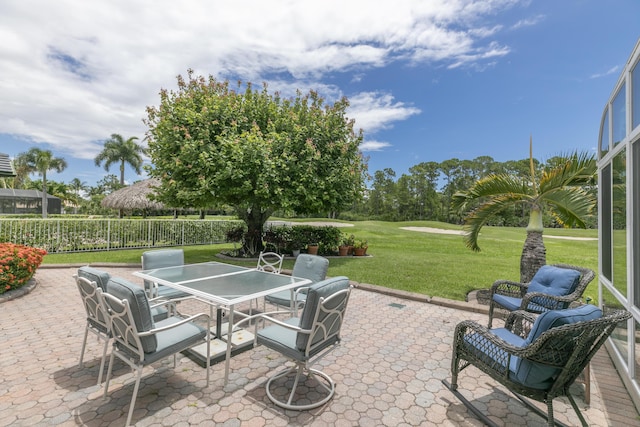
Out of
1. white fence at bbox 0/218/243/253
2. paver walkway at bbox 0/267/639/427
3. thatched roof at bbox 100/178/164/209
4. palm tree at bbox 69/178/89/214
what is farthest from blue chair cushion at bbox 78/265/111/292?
palm tree at bbox 69/178/89/214

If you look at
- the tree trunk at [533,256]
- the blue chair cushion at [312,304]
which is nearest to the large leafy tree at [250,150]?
the tree trunk at [533,256]

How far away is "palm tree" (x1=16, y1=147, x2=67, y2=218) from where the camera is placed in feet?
102

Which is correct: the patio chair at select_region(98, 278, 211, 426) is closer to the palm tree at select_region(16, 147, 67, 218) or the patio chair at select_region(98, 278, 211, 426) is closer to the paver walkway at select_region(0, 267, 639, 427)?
the paver walkway at select_region(0, 267, 639, 427)

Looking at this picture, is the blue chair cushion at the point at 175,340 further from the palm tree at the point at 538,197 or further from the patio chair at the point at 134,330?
the palm tree at the point at 538,197

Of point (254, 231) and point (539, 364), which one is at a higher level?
point (254, 231)

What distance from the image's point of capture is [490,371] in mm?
2383

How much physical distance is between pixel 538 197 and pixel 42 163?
43.7 metres

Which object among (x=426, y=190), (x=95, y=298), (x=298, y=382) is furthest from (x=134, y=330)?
(x=426, y=190)

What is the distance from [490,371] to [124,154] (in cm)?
4435

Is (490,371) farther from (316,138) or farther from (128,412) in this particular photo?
(316,138)

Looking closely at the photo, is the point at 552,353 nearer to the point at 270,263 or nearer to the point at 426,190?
the point at 270,263

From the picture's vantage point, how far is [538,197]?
557 centimetres

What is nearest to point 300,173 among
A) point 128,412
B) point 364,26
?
point 364,26

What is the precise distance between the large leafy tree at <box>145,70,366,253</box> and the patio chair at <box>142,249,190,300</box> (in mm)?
3978
